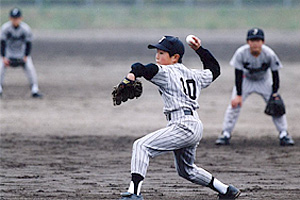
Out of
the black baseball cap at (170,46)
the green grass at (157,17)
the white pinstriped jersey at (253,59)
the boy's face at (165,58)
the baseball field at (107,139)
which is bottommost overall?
the baseball field at (107,139)

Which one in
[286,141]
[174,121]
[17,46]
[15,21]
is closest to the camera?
[174,121]

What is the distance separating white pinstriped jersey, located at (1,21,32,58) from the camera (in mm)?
11844

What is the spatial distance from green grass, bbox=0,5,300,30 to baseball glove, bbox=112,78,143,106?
2080cm

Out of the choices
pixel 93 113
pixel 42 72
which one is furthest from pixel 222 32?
pixel 93 113

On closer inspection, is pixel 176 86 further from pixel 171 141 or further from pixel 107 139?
pixel 107 139

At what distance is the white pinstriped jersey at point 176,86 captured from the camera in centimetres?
467

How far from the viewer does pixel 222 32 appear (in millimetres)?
24312

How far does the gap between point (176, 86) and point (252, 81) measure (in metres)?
3.55

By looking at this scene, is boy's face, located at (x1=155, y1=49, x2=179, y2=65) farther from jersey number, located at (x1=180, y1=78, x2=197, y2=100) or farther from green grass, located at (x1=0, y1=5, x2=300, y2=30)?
green grass, located at (x1=0, y1=5, x2=300, y2=30)

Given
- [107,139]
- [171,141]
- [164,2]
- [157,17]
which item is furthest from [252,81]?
[164,2]

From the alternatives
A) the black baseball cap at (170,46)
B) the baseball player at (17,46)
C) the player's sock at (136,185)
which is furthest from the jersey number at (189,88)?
the baseball player at (17,46)

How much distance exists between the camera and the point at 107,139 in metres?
8.16

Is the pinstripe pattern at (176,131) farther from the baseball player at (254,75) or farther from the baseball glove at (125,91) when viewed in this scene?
the baseball player at (254,75)

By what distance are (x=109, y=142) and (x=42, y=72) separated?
7993mm
